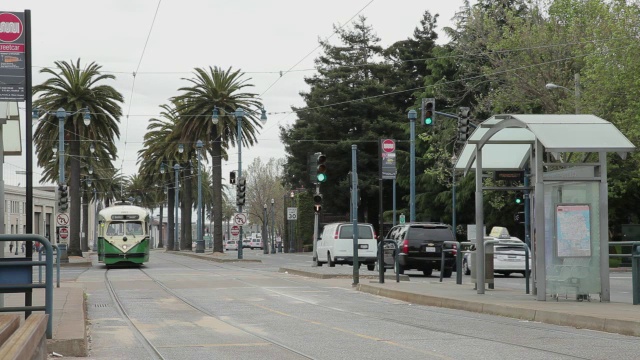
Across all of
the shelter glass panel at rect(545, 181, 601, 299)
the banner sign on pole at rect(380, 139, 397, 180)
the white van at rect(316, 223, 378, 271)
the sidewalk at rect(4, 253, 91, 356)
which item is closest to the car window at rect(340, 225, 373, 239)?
the white van at rect(316, 223, 378, 271)

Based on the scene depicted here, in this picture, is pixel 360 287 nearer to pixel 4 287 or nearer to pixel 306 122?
pixel 4 287

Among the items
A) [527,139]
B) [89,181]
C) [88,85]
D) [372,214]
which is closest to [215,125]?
[88,85]

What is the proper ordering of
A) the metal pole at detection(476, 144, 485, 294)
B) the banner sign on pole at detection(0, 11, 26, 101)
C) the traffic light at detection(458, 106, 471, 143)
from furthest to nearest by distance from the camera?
the traffic light at detection(458, 106, 471, 143) < the metal pole at detection(476, 144, 485, 294) < the banner sign on pole at detection(0, 11, 26, 101)

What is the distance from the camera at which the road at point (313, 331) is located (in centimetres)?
1172

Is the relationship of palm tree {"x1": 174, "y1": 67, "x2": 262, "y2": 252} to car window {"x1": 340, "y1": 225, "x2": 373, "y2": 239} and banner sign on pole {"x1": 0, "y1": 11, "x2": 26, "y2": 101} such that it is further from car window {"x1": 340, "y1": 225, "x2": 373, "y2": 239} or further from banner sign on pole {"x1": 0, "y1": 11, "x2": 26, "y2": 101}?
banner sign on pole {"x1": 0, "y1": 11, "x2": 26, "y2": 101}

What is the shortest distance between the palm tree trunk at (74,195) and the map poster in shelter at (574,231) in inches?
1416

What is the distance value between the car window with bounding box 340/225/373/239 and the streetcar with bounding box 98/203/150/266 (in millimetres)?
11157

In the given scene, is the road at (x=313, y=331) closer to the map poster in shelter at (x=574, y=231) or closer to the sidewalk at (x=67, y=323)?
the sidewalk at (x=67, y=323)

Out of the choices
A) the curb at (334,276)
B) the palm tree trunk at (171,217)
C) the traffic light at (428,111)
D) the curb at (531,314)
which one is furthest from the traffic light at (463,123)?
the palm tree trunk at (171,217)

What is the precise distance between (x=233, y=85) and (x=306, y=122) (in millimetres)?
21336

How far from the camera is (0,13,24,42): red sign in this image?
13758 millimetres

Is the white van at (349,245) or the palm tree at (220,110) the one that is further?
the palm tree at (220,110)

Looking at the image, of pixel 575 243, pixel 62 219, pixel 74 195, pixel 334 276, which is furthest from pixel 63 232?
pixel 575 243

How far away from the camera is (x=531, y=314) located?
16.1 metres
